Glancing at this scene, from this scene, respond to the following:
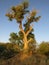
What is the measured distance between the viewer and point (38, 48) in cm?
3294

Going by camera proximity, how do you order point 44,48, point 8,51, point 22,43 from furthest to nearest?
1. point 22,43
2. point 44,48
3. point 8,51

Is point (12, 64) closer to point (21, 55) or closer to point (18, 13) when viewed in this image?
point (21, 55)

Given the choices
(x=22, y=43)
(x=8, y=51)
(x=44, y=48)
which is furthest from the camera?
(x=22, y=43)

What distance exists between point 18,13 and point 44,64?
12.1 meters

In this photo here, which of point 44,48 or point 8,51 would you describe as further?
point 44,48

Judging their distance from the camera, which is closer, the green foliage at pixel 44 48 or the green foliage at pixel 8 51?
the green foliage at pixel 8 51

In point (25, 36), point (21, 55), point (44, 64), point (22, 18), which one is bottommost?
point (44, 64)

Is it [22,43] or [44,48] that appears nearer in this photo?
[44,48]

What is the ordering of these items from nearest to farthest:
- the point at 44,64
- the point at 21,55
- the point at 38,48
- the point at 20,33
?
the point at 44,64, the point at 21,55, the point at 38,48, the point at 20,33

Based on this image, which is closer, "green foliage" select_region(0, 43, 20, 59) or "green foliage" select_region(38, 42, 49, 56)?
"green foliage" select_region(0, 43, 20, 59)

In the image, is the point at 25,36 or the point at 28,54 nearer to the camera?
the point at 28,54

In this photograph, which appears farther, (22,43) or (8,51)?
(22,43)

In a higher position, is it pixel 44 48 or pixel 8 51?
pixel 44 48

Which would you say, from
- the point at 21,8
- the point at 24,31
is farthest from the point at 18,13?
the point at 24,31
